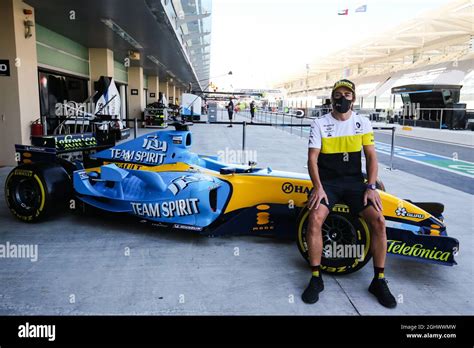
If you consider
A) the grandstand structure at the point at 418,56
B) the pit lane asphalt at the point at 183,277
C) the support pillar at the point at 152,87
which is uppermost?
the grandstand structure at the point at 418,56

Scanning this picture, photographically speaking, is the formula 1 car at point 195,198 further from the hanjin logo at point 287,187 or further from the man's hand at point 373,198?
the man's hand at point 373,198

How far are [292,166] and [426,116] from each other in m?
19.4

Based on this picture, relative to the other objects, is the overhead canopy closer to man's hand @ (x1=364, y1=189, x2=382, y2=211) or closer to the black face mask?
the black face mask

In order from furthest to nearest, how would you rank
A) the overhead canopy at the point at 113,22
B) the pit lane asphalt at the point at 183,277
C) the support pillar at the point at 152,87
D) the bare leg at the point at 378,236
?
1. the support pillar at the point at 152,87
2. the overhead canopy at the point at 113,22
3. the bare leg at the point at 378,236
4. the pit lane asphalt at the point at 183,277

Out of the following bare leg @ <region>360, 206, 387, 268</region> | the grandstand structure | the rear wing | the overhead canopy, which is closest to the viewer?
bare leg @ <region>360, 206, 387, 268</region>

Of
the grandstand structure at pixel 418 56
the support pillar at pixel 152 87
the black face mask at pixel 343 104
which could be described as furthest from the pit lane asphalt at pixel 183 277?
the support pillar at pixel 152 87

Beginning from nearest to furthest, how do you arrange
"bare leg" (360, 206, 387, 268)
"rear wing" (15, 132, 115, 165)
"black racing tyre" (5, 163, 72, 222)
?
"bare leg" (360, 206, 387, 268) → "black racing tyre" (5, 163, 72, 222) → "rear wing" (15, 132, 115, 165)

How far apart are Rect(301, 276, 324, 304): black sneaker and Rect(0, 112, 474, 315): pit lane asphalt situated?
0.20 ft

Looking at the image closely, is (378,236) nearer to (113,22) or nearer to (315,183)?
(315,183)

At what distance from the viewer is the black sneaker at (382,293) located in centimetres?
295

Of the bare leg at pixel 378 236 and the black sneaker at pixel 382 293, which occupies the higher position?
the bare leg at pixel 378 236

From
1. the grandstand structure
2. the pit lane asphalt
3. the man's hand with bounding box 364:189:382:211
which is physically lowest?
the pit lane asphalt

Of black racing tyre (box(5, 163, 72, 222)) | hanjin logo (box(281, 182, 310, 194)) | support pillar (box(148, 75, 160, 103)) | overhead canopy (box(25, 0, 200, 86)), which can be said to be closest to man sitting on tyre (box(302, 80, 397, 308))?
hanjin logo (box(281, 182, 310, 194))

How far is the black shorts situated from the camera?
322 cm
